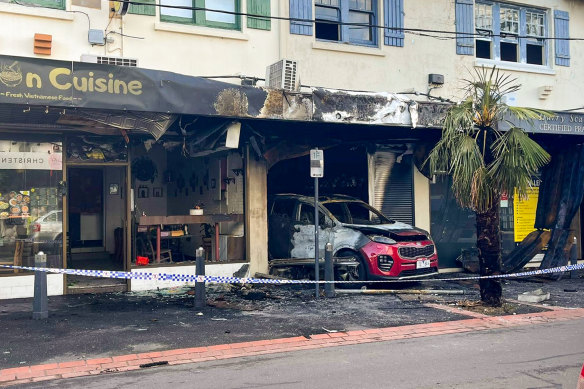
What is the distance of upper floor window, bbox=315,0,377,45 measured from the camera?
13.7 m

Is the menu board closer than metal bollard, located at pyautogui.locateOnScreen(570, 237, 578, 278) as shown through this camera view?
Yes

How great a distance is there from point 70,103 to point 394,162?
835 centimetres

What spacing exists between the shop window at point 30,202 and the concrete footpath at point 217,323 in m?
0.99

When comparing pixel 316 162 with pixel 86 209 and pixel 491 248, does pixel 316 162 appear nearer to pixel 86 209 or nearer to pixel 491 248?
pixel 491 248

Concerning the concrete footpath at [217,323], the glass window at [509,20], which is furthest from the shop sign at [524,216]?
the glass window at [509,20]

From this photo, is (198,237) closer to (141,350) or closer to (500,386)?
(141,350)

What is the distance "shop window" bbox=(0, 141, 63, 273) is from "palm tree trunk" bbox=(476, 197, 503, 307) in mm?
7731

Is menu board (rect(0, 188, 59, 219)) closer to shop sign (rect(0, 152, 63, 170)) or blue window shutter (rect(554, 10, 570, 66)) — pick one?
shop sign (rect(0, 152, 63, 170))

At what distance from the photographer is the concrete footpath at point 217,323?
716 cm

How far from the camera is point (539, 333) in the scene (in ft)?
27.5

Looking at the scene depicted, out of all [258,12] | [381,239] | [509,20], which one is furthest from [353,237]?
[509,20]

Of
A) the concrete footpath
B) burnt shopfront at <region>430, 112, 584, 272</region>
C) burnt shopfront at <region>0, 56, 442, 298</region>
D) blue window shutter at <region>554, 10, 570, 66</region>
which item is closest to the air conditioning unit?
burnt shopfront at <region>0, 56, 442, 298</region>

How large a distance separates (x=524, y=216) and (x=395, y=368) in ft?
36.2

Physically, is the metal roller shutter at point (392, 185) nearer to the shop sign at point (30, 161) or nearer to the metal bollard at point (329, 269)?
the metal bollard at point (329, 269)
